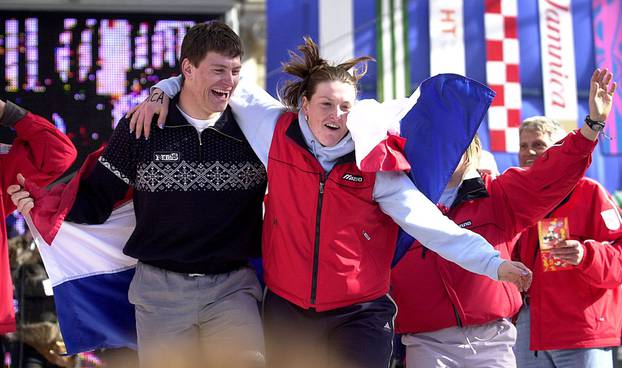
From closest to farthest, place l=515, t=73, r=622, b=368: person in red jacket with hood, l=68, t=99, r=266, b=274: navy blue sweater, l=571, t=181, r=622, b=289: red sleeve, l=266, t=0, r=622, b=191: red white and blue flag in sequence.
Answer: l=68, t=99, r=266, b=274: navy blue sweater < l=571, t=181, r=622, b=289: red sleeve < l=515, t=73, r=622, b=368: person in red jacket with hood < l=266, t=0, r=622, b=191: red white and blue flag

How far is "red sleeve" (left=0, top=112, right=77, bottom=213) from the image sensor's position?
3.69 meters

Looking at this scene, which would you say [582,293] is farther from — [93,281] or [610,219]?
[93,281]

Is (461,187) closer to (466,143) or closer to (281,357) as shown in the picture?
(466,143)

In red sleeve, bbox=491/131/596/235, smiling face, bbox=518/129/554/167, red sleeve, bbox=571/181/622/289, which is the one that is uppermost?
smiling face, bbox=518/129/554/167

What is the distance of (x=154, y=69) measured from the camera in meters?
5.09

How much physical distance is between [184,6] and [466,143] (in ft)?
7.21

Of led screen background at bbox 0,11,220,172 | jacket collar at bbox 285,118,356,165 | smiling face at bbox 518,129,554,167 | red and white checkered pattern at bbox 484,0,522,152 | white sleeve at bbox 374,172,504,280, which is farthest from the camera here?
red and white checkered pattern at bbox 484,0,522,152

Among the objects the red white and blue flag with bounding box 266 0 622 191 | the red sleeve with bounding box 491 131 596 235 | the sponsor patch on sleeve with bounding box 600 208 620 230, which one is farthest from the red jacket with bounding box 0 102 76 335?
the red white and blue flag with bounding box 266 0 622 191

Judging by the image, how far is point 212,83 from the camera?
339cm

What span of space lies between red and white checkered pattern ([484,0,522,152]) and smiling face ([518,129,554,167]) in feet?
7.93

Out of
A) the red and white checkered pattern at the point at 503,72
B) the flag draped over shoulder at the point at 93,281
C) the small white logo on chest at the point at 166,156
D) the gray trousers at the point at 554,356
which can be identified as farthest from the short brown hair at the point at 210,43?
the red and white checkered pattern at the point at 503,72

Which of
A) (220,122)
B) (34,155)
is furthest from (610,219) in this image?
(34,155)

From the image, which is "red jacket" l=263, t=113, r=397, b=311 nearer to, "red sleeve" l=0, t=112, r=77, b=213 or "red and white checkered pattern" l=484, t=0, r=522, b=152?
"red sleeve" l=0, t=112, r=77, b=213

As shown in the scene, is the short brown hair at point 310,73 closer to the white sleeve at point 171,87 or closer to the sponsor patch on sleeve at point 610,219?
the white sleeve at point 171,87
